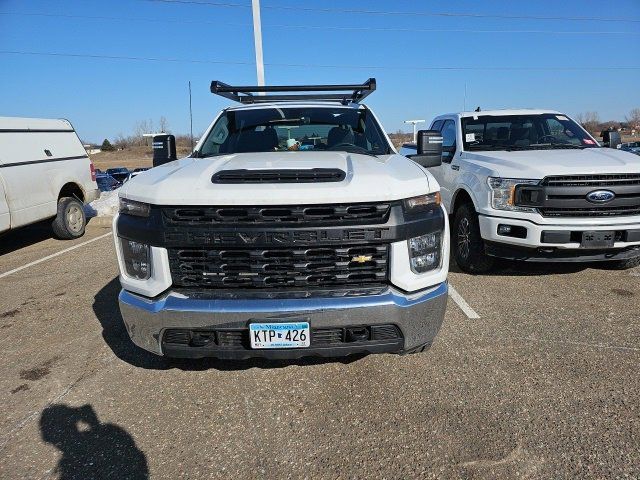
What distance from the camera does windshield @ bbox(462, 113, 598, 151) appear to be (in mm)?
5809

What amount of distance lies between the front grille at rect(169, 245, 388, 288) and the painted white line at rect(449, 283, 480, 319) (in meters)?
1.83

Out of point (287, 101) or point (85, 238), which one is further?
point (85, 238)

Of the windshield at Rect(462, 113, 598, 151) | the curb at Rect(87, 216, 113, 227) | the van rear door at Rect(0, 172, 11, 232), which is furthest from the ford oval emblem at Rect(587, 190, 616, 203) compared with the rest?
the curb at Rect(87, 216, 113, 227)

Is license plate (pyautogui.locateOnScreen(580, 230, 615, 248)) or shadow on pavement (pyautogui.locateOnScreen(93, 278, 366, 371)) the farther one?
license plate (pyautogui.locateOnScreen(580, 230, 615, 248))

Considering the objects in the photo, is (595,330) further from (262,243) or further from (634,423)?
(262,243)

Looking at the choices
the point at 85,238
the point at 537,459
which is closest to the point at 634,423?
the point at 537,459

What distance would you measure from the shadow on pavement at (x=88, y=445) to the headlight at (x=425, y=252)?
71.6 inches

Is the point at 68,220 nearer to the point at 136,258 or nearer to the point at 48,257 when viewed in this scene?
the point at 48,257

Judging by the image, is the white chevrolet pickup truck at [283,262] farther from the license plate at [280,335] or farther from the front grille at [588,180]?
the front grille at [588,180]

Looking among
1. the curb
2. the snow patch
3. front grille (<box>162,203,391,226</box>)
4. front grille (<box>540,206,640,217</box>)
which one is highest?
front grille (<box>162,203,391,226</box>)

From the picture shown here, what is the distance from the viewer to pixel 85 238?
826 cm

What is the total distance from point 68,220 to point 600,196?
26.9 feet

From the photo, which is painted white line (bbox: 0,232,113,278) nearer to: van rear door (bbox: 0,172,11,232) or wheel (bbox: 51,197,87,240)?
wheel (bbox: 51,197,87,240)

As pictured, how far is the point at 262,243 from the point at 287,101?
282cm
